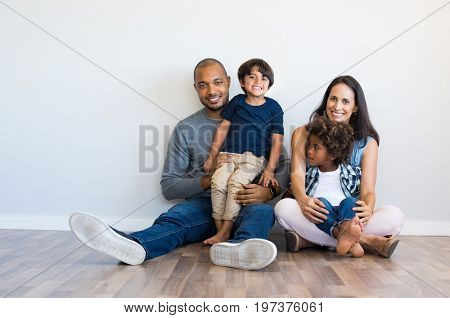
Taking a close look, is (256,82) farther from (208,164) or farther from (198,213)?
(198,213)

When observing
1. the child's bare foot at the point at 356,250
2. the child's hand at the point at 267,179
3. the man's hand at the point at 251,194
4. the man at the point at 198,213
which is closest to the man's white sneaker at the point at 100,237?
the man at the point at 198,213

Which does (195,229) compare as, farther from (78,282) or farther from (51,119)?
(51,119)

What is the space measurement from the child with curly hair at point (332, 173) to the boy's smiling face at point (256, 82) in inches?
9.9

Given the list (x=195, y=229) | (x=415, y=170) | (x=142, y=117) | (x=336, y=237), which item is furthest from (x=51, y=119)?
(x=415, y=170)

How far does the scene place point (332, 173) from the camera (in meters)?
1.99

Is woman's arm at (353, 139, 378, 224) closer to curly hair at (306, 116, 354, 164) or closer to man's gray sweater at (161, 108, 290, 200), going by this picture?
curly hair at (306, 116, 354, 164)

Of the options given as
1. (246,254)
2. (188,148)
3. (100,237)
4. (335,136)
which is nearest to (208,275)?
(246,254)

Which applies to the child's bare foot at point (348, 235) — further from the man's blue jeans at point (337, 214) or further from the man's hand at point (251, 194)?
the man's hand at point (251, 194)

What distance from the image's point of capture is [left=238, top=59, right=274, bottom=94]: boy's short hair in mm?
2100

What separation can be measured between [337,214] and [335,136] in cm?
27

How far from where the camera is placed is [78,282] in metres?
1.41

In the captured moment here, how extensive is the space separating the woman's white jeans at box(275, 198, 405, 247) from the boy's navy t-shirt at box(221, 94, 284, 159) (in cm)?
31

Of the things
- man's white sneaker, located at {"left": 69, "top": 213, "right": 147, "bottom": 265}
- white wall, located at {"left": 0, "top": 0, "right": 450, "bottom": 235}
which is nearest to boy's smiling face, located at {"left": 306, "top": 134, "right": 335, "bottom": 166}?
white wall, located at {"left": 0, "top": 0, "right": 450, "bottom": 235}

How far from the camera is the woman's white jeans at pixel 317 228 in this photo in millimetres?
1882
